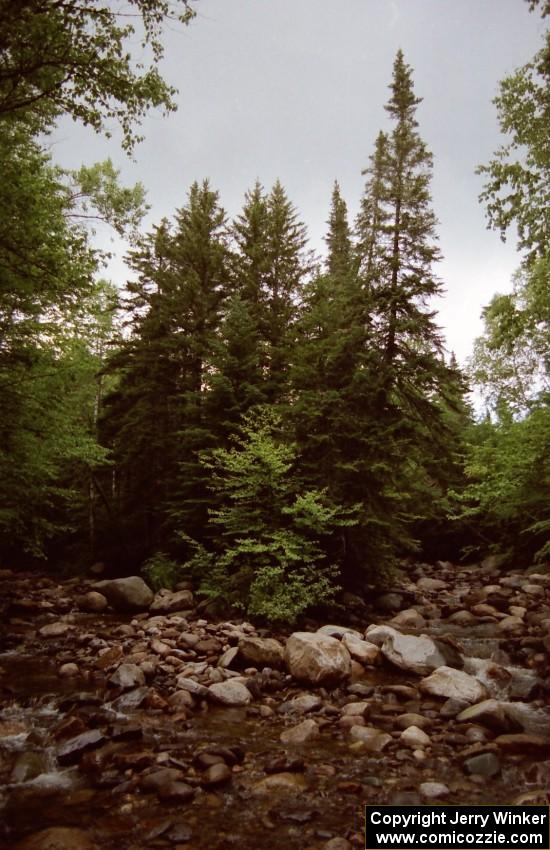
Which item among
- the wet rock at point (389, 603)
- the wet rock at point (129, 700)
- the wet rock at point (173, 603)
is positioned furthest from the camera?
the wet rock at point (389, 603)

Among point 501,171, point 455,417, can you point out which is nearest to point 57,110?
point 501,171

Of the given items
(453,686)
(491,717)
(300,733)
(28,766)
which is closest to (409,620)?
(453,686)

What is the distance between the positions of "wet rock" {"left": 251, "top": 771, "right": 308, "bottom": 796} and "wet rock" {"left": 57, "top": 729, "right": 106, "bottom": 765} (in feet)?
6.94

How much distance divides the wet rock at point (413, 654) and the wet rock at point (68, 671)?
577 cm

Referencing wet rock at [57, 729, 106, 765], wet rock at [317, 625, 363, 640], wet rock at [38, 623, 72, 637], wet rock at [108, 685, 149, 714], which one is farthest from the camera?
wet rock at [38, 623, 72, 637]

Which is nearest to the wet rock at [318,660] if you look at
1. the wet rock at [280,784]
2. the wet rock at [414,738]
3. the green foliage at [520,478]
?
the wet rock at [414,738]

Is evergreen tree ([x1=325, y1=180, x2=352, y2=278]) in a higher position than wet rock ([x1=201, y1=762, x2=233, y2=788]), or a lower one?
higher

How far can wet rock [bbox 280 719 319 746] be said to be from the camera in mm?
6637

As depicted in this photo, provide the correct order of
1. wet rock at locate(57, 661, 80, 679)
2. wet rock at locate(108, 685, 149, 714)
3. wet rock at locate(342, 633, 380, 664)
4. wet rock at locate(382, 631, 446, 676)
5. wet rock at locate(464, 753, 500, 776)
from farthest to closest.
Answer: wet rock at locate(342, 633, 380, 664), wet rock at locate(382, 631, 446, 676), wet rock at locate(57, 661, 80, 679), wet rock at locate(108, 685, 149, 714), wet rock at locate(464, 753, 500, 776)

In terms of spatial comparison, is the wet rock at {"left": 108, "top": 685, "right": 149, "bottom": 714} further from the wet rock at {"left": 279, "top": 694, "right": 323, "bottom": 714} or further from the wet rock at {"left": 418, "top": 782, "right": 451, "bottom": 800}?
the wet rock at {"left": 418, "top": 782, "right": 451, "bottom": 800}

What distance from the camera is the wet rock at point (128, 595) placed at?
45.4ft

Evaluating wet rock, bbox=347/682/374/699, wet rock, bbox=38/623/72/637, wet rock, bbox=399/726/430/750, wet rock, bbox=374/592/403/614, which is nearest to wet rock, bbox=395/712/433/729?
wet rock, bbox=399/726/430/750

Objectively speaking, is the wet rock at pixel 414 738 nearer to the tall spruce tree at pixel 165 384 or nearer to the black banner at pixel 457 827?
the black banner at pixel 457 827

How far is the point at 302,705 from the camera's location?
7719mm
